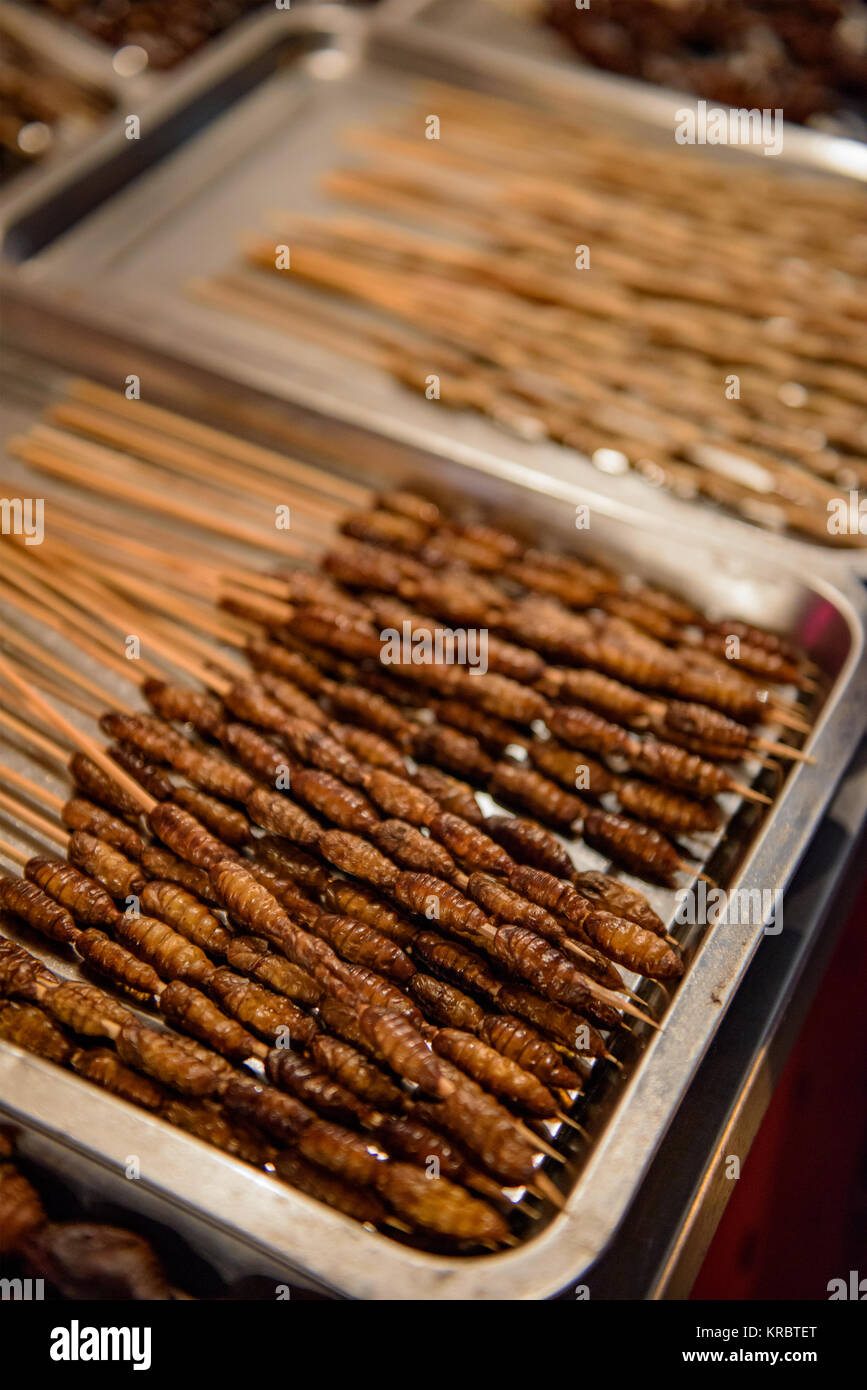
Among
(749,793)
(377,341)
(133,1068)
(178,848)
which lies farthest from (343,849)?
(377,341)

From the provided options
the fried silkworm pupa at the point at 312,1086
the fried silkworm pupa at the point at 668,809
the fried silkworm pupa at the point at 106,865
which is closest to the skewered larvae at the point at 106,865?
the fried silkworm pupa at the point at 106,865

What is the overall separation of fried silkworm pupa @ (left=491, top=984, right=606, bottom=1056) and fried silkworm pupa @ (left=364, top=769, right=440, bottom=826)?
61cm

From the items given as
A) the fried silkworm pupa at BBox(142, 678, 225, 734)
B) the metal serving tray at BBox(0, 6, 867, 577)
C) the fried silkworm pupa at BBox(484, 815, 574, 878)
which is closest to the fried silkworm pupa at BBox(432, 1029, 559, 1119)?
the fried silkworm pupa at BBox(484, 815, 574, 878)

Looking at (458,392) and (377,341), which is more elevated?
(377,341)

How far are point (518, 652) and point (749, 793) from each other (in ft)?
3.05

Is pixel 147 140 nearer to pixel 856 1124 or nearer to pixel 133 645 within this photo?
pixel 133 645

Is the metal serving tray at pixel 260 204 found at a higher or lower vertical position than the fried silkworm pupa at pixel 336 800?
higher

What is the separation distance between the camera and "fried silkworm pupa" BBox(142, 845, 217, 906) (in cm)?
327

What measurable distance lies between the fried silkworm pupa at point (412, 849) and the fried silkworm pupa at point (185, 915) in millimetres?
532

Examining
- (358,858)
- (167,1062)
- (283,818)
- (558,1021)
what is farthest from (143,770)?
(558,1021)

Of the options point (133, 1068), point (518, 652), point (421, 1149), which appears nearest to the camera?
point (421, 1149)

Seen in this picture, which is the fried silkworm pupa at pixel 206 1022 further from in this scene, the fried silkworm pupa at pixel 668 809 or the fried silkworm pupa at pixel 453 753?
the fried silkworm pupa at pixel 668 809

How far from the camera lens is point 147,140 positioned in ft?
19.6

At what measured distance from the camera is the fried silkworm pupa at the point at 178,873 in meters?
3.27
